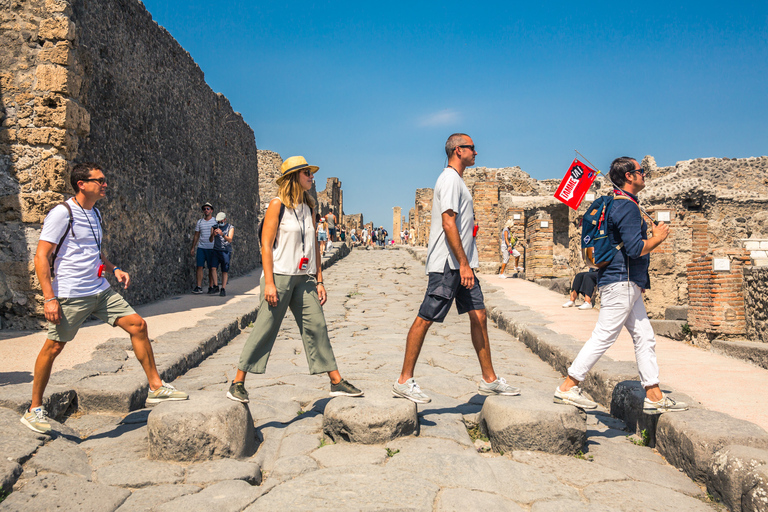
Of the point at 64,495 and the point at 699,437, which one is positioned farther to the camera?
the point at 699,437

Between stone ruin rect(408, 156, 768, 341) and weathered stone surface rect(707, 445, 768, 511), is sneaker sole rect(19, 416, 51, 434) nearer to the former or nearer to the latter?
weathered stone surface rect(707, 445, 768, 511)

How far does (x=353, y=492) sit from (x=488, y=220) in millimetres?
16261

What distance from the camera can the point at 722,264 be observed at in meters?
6.09

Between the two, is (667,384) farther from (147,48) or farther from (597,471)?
(147,48)

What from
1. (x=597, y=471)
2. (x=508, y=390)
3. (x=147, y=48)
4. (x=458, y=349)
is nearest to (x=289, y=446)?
(x=508, y=390)

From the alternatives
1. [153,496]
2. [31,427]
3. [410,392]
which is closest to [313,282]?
[410,392]

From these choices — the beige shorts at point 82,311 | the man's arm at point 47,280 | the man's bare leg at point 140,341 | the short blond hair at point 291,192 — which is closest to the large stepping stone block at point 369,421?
the man's bare leg at point 140,341

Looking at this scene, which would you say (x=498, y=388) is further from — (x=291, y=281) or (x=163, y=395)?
(x=163, y=395)

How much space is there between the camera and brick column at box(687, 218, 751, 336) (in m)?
5.99

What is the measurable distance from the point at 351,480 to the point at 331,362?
44.2 inches

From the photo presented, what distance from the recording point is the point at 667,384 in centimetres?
427

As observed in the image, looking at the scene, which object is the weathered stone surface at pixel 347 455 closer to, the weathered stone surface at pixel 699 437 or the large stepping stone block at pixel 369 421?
the large stepping stone block at pixel 369 421

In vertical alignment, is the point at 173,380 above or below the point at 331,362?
below

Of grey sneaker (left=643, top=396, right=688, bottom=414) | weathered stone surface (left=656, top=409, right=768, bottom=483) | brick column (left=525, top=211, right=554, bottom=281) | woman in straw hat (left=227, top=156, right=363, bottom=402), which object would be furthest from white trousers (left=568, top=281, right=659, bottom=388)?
brick column (left=525, top=211, right=554, bottom=281)
